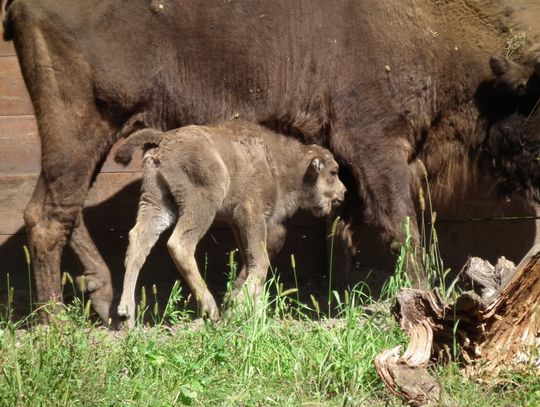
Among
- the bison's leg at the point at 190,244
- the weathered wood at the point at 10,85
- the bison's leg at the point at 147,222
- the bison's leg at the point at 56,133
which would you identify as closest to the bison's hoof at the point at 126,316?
the bison's leg at the point at 147,222

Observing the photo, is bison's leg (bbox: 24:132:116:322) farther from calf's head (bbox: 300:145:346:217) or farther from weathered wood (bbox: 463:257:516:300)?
weathered wood (bbox: 463:257:516:300)

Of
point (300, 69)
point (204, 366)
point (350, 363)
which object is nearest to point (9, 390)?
point (204, 366)

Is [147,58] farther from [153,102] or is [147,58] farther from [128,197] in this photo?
[128,197]

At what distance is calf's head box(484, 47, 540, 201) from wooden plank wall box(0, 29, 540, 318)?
532mm

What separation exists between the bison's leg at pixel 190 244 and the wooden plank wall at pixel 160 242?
4.35ft

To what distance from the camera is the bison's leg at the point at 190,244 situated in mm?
5246

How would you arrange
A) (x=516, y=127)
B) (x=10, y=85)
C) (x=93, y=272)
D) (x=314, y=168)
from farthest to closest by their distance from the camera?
(x=10, y=85) → (x=93, y=272) → (x=516, y=127) → (x=314, y=168)

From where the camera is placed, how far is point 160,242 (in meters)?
6.63

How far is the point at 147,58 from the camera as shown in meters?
5.62

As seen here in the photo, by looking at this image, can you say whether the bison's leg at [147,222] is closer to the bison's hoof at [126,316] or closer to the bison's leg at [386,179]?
the bison's hoof at [126,316]

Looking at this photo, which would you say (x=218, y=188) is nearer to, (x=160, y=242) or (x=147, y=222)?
(x=147, y=222)

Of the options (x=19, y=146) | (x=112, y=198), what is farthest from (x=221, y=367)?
(x=19, y=146)

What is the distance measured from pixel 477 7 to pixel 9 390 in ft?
11.7

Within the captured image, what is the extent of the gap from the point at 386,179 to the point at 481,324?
1.74m
